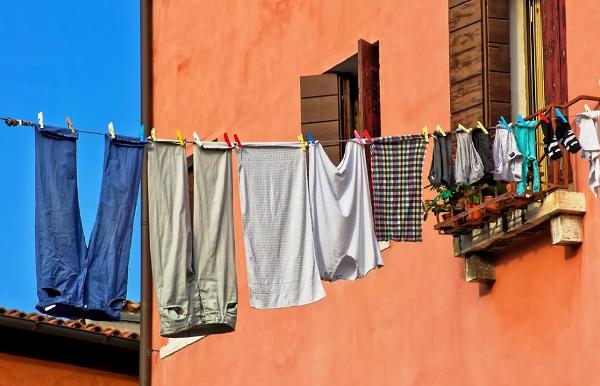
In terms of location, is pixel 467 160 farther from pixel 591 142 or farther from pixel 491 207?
pixel 591 142

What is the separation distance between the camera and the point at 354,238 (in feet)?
37.7

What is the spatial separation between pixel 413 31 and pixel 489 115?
1667mm

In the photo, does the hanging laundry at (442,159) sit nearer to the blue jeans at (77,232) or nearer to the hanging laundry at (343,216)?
the hanging laundry at (343,216)

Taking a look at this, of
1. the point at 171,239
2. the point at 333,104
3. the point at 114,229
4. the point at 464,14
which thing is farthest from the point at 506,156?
the point at 333,104

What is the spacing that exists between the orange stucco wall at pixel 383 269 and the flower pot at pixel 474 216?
0.39 metres

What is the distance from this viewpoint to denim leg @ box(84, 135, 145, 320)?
11086 mm

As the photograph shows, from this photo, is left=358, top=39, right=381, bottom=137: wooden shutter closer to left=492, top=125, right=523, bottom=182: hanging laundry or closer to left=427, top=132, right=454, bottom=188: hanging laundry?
left=427, top=132, right=454, bottom=188: hanging laundry

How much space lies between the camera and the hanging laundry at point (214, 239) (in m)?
11.2

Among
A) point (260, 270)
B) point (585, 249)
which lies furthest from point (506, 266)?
point (260, 270)

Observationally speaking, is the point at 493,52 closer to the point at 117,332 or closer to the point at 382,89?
the point at 382,89

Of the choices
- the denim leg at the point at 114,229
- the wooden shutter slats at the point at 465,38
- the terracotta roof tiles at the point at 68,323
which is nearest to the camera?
the denim leg at the point at 114,229

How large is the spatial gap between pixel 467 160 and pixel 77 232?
8.14ft

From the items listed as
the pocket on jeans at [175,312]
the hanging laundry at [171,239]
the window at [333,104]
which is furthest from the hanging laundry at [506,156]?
the window at [333,104]

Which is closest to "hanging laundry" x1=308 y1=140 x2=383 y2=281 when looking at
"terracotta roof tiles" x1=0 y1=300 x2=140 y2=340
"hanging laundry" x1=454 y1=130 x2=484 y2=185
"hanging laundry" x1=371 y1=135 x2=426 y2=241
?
"hanging laundry" x1=371 y1=135 x2=426 y2=241
